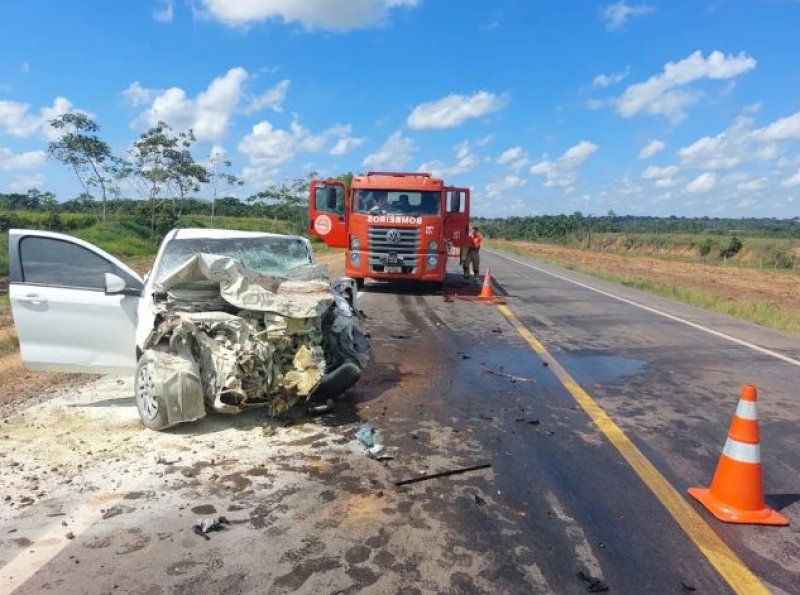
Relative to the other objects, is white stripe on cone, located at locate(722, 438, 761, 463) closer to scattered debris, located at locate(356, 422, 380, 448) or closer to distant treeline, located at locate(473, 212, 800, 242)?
scattered debris, located at locate(356, 422, 380, 448)

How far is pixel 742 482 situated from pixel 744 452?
0.68 feet

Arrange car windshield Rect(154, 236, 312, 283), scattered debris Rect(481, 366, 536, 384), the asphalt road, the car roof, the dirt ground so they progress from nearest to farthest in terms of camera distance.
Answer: the asphalt road → car windshield Rect(154, 236, 312, 283) → the car roof → scattered debris Rect(481, 366, 536, 384) → the dirt ground

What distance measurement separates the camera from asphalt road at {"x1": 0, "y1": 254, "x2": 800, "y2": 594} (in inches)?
132

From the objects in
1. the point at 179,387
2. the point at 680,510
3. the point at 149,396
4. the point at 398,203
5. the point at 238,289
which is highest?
the point at 398,203

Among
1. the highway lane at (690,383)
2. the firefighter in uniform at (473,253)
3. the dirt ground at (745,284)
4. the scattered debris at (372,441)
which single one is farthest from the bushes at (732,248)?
the scattered debris at (372,441)

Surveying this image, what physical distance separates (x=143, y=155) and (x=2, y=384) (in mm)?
33117

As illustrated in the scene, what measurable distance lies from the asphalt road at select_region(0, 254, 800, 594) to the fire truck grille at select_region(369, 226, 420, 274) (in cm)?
784

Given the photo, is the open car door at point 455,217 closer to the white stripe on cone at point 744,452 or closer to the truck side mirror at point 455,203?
the truck side mirror at point 455,203

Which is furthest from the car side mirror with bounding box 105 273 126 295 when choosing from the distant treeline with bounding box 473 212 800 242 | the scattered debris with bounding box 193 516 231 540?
the distant treeline with bounding box 473 212 800 242

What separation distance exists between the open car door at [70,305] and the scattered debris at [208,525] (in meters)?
2.70

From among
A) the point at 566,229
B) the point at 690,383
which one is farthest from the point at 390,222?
the point at 566,229

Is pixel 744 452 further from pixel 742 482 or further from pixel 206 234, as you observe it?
pixel 206 234

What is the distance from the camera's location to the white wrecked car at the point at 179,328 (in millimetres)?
5461

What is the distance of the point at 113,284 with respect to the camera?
19.2 feet
